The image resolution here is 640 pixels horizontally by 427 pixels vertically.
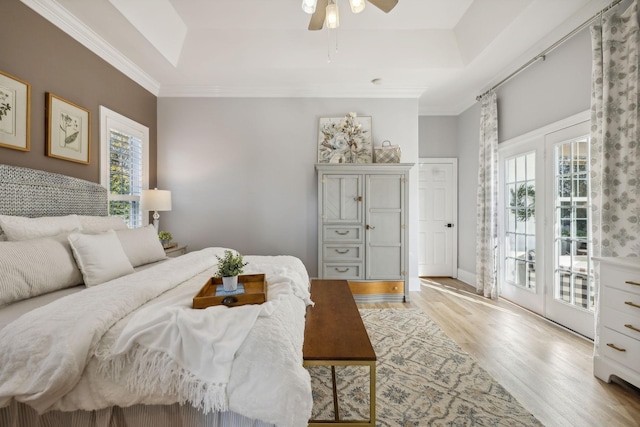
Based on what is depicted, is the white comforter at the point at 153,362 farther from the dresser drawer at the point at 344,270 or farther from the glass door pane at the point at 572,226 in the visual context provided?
the glass door pane at the point at 572,226

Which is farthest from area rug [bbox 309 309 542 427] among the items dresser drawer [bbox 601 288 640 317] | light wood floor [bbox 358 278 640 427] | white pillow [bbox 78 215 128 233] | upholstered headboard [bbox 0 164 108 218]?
upholstered headboard [bbox 0 164 108 218]

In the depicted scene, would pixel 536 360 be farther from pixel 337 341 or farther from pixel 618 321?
pixel 337 341

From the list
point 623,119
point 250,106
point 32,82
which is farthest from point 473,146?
point 32,82

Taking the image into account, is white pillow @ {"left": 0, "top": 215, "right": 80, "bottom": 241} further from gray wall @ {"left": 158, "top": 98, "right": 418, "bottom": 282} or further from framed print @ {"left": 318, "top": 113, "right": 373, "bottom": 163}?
framed print @ {"left": 318, "top": 113, "right": 373, "bottom": 163}

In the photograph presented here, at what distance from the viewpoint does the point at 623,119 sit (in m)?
2.09

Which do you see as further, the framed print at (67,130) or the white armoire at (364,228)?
the white armoire at (364,228)

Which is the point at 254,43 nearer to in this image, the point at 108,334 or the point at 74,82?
the point at 74,82

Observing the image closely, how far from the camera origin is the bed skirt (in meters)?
1.05

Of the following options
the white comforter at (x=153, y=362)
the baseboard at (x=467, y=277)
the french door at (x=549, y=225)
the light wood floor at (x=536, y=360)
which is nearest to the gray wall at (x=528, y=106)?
the baseboard at (x=467, y=277)

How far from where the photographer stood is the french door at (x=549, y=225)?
8.65 ft

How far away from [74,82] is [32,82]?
1.33ft

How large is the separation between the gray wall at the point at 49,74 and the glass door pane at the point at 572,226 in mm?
4659

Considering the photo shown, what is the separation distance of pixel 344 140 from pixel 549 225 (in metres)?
2.53

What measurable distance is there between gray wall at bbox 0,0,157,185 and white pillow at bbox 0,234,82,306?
38.1 inches
